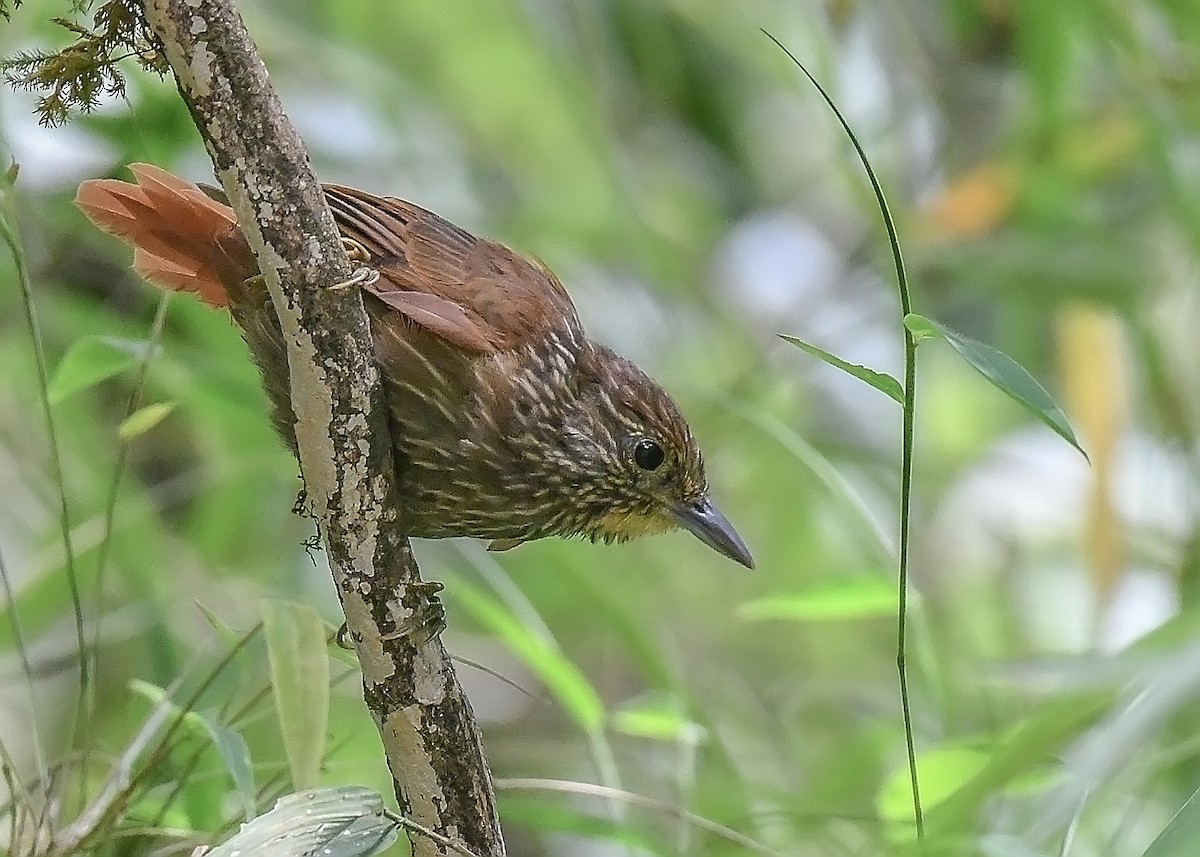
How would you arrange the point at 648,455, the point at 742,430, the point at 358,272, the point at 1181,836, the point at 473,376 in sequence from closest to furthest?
the point at 1181,836
the point at 358,272
the point at 473,376
the point at 648,455
the point at 742,430

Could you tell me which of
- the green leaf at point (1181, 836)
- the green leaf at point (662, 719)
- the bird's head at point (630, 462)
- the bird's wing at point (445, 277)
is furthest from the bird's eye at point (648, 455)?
the green leaf at point (1181, 836)

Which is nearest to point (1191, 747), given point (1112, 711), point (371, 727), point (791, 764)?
point (1112, 711)

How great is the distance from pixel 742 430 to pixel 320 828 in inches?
66.3

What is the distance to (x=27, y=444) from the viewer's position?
100 inches

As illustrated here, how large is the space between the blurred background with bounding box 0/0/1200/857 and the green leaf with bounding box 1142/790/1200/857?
0.22 m

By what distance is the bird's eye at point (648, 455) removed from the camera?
1.64 metres

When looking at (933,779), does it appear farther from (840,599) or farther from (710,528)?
(710,528)

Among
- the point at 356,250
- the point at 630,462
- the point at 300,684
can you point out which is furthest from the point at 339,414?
the point at 630,462

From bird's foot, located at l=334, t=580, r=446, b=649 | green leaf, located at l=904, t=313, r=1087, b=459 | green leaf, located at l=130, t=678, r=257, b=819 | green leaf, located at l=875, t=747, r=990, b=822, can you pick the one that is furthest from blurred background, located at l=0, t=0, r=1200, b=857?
green leaf, located at l=904, t=313, r=1087, b=459

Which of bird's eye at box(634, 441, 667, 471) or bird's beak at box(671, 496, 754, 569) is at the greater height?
bird's eye at box(634, 441, 667, 471)

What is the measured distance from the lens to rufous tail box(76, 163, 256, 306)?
4.60 ft

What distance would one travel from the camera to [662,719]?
5.39 ft

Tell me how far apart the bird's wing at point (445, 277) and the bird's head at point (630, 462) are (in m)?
0.09

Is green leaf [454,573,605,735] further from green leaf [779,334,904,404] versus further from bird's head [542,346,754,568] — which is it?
green leaf [779,334,904,404]
